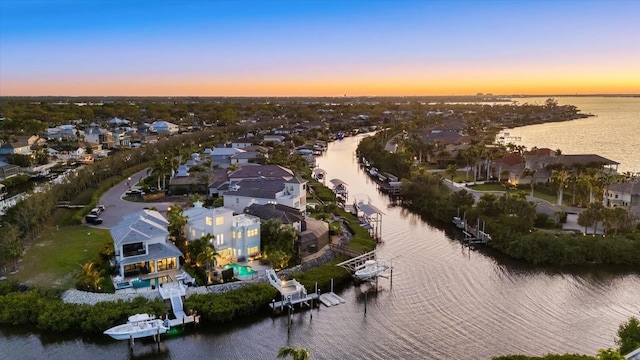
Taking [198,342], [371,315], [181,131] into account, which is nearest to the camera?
[198,342]

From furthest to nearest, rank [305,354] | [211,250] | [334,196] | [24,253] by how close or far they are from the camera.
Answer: [334,196] → [24,253] → [211,250] → [305,354]

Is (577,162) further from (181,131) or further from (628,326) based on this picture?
(181,131)

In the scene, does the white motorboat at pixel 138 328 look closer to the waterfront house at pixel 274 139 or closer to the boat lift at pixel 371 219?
the boat lift at pixel 371 219

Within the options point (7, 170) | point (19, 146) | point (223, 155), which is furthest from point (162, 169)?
point (19, 146)

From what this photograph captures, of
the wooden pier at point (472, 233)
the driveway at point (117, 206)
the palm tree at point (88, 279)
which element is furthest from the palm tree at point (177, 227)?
the wooden pier at point (472, 233)

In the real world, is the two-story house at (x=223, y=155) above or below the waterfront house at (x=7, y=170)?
above

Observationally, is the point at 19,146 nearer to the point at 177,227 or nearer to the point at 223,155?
the point at 223,155

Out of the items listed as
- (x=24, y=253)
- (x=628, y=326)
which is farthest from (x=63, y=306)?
(x=628, y=326)
